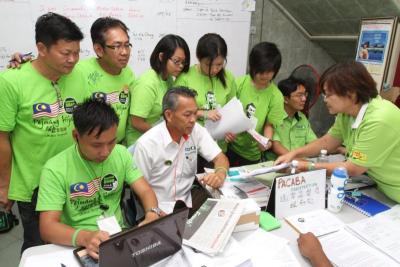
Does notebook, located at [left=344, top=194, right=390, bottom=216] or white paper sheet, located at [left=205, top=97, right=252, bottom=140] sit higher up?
white paper sheet, located at [left=205, top=97, right=252, bottom=140]

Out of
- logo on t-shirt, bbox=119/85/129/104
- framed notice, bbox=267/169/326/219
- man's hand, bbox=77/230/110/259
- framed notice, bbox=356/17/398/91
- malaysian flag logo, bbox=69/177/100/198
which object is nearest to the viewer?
man's hand, bbox=77/230/110/259

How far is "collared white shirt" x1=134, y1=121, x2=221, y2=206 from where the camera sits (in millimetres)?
1673

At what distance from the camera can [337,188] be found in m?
1.44

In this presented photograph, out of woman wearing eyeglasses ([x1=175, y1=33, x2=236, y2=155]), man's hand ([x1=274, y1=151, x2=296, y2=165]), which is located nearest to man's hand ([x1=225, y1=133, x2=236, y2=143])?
woman wearing eyeglasses ([x1=175, y1=33, x2=236, y2=155])

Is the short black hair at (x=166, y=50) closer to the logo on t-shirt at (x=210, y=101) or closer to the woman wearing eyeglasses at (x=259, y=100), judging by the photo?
the logo on t-shirt at (x=210, y=101)

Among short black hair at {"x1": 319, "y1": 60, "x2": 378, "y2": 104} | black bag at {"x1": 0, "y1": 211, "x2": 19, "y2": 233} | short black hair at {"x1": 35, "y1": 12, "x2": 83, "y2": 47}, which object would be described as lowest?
black bag at {"x1": 0, "y1": 211, "x2": 19, "y2": 233}

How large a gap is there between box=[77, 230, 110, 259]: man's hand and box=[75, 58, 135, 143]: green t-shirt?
89 centimetres

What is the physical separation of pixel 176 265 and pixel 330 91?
1108mm

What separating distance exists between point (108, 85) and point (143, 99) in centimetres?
22

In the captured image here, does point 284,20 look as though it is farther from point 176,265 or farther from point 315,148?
point 176,265

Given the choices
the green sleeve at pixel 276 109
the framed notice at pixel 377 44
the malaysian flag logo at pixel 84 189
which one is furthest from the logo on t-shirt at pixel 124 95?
the framed notice at pixel 377 44

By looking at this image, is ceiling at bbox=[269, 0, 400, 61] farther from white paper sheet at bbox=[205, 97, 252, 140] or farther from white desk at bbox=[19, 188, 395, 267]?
white desk at bbox=[19, 188, 395, 267]

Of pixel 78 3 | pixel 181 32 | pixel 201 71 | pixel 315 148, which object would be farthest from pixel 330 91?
pixel 78 3

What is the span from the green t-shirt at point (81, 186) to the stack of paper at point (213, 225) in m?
0.41
